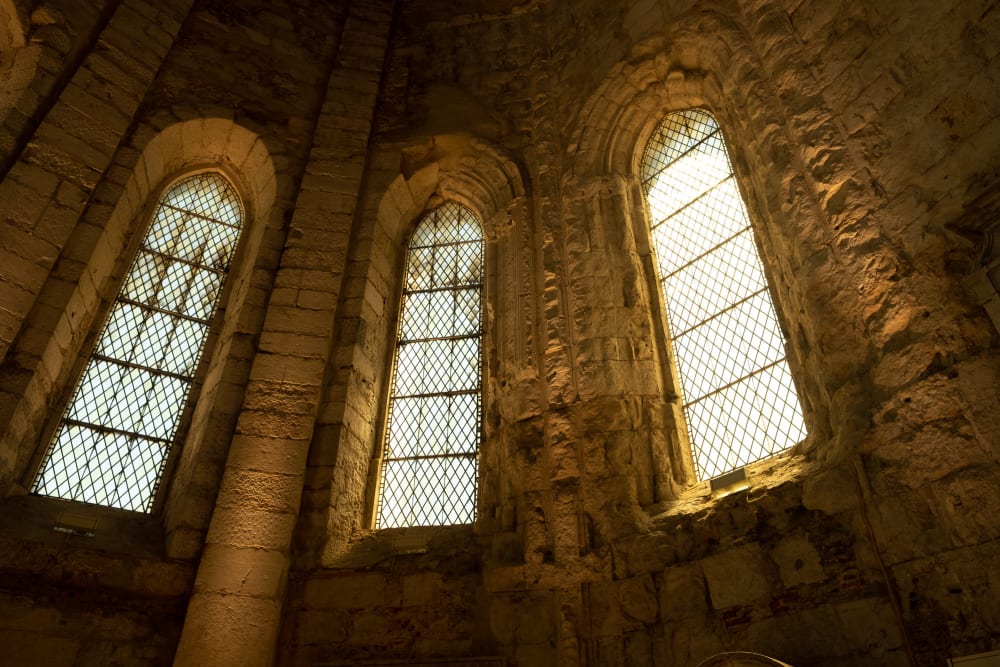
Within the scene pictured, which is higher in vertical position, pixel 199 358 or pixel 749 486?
pixel 199 358

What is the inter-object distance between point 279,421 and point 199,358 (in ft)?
3.91

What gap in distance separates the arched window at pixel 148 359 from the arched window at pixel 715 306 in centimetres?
386

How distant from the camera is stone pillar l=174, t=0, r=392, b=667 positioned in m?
4.50

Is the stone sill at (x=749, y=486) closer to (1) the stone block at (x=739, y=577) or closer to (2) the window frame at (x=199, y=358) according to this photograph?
(1) the stone block at (x=739, y=577)

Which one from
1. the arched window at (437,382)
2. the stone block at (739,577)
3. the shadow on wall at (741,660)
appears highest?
the arched window at (437,382)

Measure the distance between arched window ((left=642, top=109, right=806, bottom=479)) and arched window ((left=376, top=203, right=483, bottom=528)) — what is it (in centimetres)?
165

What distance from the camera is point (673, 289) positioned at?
5.54 m

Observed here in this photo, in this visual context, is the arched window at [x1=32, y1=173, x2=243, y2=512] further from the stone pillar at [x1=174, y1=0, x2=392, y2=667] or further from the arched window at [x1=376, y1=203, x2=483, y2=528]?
the arched window at [x1=376, y1=203, x2=483, y2=528]

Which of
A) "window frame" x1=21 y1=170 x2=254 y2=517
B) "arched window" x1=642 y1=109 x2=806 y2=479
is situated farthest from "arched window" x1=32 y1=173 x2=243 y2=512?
"arched window" x1=642 y1=109 x2=806 y2=479

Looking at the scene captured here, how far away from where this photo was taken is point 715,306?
16.9 feet

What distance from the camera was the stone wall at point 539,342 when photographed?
136 inches

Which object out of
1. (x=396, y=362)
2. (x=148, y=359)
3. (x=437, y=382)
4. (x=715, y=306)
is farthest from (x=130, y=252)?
(x=715, y=306)

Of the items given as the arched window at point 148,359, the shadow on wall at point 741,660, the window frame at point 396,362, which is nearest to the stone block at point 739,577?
the shadow on wall at point 741,660

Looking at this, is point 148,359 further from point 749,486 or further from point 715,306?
point 749,486
